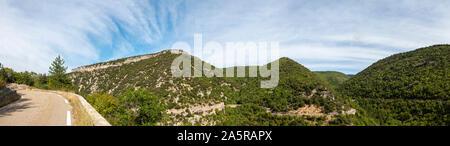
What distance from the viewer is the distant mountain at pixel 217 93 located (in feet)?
160

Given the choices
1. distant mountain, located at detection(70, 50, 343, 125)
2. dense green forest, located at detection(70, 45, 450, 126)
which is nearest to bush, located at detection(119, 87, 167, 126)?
dense green forest, located at detection(70, 45, 450, 126)

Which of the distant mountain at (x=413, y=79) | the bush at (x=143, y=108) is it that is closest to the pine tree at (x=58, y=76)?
the bush at (x=143, y=108)

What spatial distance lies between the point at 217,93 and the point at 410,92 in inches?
2565

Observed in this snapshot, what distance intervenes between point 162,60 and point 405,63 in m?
104

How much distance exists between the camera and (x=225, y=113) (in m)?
56.7

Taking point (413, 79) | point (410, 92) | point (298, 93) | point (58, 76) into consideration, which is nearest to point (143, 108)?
point (58, 76)

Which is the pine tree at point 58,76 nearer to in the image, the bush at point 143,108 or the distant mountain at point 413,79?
the bush at point 143,108

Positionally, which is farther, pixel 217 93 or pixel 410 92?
pixel 217 93

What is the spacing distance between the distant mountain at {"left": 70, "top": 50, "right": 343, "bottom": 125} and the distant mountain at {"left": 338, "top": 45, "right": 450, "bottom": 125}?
42.8ft

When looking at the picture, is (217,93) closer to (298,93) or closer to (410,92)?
(298,93)

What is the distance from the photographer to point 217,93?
61938 millimetres
